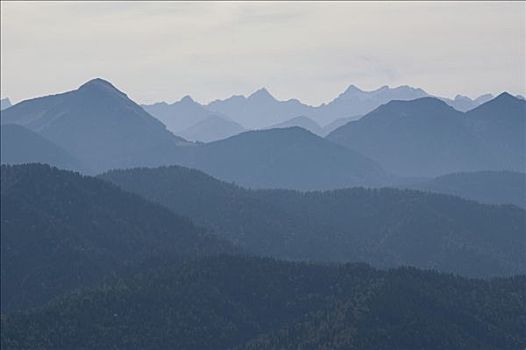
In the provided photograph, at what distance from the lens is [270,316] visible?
637 ft

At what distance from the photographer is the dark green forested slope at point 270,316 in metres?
166

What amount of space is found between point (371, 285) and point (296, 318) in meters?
17.6

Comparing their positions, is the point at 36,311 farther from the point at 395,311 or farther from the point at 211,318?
the point at 395,311

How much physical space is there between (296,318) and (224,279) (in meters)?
19.8

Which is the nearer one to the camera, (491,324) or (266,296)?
(491,324)

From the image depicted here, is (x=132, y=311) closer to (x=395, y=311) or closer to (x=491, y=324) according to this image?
(x=395, y=311)

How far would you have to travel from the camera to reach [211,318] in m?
186

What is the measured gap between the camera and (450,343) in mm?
168375

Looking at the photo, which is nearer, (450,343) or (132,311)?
(450,343)

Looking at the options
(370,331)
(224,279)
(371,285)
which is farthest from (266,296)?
(370,331)

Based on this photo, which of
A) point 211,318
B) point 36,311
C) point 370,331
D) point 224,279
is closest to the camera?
point 370,331

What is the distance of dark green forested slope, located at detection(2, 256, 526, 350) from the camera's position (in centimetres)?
16588

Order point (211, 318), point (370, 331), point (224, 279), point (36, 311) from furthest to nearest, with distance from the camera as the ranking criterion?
point (224, 279)
point (211, 318)
point (36, 311)
point (370, 331)

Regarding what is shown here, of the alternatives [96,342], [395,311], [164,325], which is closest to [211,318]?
[164,325]
